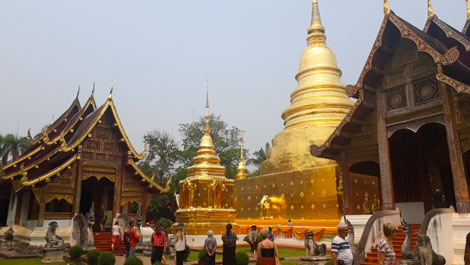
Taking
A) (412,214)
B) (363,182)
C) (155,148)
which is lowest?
(412,214)

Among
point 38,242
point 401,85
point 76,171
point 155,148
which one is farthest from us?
point 155,148

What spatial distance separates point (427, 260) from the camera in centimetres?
707

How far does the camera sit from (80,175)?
1600cm

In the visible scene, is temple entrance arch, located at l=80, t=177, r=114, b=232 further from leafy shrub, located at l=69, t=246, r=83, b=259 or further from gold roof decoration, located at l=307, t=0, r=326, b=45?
gold roof decoration, located at l=307, t=0, r=326, b=45

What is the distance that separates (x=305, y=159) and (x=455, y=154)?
34.0 feet

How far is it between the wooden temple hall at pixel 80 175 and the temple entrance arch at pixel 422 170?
408 inches

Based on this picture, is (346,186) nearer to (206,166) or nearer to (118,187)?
(206,166)

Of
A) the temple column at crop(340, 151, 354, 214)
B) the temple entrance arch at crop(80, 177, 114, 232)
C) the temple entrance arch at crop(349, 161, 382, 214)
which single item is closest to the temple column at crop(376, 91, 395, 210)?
the temple column at crop(340, 151, 354, 214)

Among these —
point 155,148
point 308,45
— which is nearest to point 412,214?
point 308,45

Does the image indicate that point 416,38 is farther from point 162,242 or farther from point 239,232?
point 239,232

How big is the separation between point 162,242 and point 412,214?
8.12 meters

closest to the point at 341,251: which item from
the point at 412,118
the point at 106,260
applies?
the point at 412,118

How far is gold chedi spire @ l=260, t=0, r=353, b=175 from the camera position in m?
19.4

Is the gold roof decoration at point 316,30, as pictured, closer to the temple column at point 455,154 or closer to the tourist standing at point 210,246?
the temple column at point 455,154
